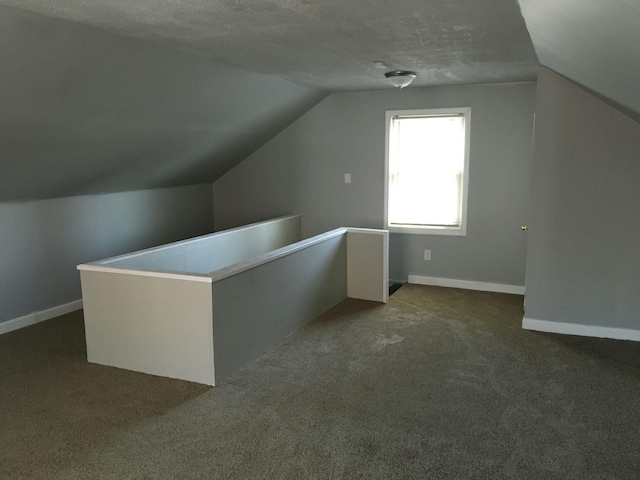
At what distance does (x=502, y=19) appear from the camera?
2682mm

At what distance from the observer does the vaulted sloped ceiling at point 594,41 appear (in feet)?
5.44

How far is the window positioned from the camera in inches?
209

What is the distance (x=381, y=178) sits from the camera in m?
5.62

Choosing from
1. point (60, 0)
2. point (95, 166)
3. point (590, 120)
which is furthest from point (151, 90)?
point (590, 120)

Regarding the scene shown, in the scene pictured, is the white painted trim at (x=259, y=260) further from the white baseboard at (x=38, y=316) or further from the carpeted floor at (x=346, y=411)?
the white baseboard at (x=38, y=316)

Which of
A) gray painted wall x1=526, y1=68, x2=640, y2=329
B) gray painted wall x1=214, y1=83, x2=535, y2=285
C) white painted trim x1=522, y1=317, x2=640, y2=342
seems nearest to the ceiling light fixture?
gray painted wall x1=526, y1=68, x2=640, y2=329

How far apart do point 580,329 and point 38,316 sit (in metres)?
4.34

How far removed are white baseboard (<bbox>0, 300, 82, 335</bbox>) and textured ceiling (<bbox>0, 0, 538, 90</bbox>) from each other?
2576 mm

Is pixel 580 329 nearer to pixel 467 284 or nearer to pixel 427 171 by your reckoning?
pixel 467 284

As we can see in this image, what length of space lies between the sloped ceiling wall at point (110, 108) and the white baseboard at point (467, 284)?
7.24 feet

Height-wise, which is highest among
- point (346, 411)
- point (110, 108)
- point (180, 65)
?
point (180, 65)

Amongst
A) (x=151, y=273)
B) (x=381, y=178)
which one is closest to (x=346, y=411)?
(x=151, y=273)

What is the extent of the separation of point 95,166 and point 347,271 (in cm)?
237

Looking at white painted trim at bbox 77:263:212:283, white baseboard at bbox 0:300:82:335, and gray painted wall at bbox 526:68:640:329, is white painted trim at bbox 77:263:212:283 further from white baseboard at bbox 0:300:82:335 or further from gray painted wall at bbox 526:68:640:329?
gray painted wall at bbox 526:68:640:329
